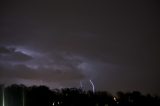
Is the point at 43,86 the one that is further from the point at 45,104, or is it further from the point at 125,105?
the point at 125,105

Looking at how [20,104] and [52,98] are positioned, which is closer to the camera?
[20,104]

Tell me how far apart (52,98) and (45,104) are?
13.6 m

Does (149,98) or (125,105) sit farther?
(149,98)

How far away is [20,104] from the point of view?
81.1 metres

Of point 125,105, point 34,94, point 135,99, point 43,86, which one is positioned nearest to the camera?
point 125,105

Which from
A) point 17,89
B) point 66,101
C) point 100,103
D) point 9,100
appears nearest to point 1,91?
point 9,100

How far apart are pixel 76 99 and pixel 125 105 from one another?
15.6m

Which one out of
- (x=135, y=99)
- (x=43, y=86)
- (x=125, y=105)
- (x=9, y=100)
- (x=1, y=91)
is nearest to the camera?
(x=1, y=91)

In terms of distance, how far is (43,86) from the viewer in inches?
4692

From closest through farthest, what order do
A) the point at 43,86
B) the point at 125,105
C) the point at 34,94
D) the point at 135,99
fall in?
the point at 125,105, the point at 34,94, the point at 135,99, the point at 43,86

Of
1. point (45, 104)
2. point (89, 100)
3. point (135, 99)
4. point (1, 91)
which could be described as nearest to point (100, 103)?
point (89, 100)

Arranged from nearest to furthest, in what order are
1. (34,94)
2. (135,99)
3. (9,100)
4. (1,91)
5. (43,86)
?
1. (1,91)
2. (9,100)
3. (34,94)
4. (135,99)
5. (43,86)

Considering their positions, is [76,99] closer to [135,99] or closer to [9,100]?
[135,99]

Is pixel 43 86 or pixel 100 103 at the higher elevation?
pixel 43 86
